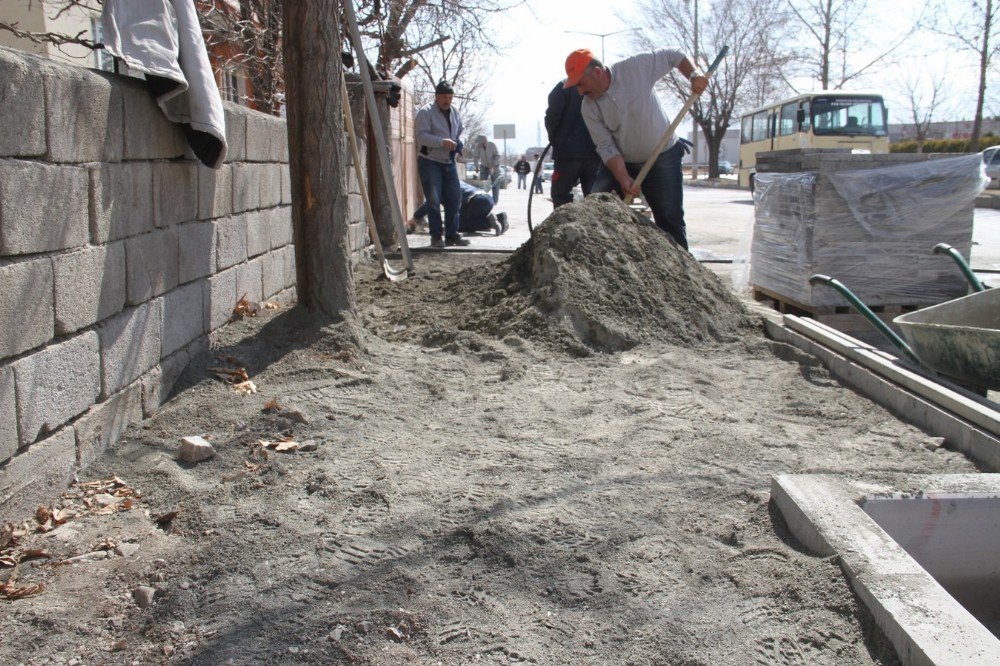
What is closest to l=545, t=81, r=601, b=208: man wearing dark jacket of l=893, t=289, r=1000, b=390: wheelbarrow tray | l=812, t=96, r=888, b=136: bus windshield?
l=893, t=289, r=1000, b=390: wheelbarrow tray

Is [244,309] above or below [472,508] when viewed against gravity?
above

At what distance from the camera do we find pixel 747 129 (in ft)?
94.2

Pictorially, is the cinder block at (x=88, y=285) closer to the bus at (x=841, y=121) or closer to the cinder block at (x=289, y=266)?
the cinder block at (x=289, y=266)

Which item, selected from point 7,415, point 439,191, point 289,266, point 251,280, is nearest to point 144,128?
point 7,415

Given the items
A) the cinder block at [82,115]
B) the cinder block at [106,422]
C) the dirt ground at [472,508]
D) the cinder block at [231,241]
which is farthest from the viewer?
the cinder block at [231,241]

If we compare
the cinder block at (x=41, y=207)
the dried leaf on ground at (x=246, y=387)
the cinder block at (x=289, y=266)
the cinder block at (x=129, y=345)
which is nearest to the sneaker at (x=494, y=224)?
the cinder block at (x=289, y=266)

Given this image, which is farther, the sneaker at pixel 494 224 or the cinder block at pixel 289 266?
the sneaker at pixel 494 224

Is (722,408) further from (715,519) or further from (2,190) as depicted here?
(2,190)

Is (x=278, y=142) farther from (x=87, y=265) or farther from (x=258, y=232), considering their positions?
(x=87, y=265)

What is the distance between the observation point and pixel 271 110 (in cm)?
970

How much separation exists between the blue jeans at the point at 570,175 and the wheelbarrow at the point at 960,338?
3.51 metres

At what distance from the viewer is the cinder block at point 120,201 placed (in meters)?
3.20

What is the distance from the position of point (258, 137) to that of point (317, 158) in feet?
2.70

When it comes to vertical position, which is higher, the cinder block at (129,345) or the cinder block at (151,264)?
the cinder block at (151,264)
